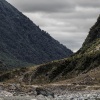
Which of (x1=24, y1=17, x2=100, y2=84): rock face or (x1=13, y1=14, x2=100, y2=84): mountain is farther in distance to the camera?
(x1=24, y1=17, x2=100, y2=84): rock face

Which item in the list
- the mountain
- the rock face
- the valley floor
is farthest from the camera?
the rock face

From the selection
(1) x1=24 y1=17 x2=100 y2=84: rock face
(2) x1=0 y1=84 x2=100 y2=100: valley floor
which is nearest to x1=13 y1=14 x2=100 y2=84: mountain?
(1) x1=24 y1=17 x2=100 y2=84: rock face

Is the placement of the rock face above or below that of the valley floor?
above

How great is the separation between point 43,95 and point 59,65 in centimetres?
10070

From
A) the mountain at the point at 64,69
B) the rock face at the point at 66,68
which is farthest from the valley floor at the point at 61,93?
the rock face at the point at 66,68

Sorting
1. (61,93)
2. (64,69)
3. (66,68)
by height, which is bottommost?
(61,93)

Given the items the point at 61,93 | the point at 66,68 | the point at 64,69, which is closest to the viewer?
the point at 61,93

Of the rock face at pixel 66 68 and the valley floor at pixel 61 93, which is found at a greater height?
the rock face at pixel 66 68

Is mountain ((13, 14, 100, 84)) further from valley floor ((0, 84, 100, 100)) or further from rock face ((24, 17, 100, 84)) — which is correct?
valley floor ((0, 84, 100, 100))

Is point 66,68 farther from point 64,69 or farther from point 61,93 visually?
point 61,93

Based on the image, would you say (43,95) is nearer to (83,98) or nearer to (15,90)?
(15,90)

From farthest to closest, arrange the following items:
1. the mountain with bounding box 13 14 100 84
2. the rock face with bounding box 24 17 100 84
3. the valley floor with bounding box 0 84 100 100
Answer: the rock face with bounding box 24 17 100 84 → the mountain with bounding box 13 14 100 84 → the valley floor with bounding box 0 84 100 100

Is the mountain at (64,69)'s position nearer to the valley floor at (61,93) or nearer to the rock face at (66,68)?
the rock face at (66,68)

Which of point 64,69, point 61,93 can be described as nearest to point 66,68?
point 64,69
